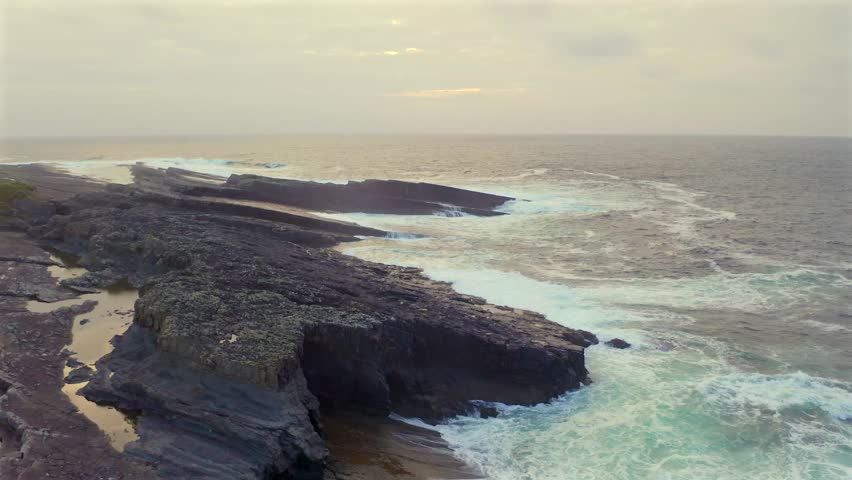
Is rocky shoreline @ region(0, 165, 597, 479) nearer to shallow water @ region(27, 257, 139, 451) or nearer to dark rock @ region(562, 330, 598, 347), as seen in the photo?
dark rock @ region(562, 330, 598, 347)

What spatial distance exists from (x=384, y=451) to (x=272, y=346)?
4.56 m

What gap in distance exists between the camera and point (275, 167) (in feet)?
384

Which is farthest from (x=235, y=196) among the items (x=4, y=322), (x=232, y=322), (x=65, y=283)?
(x=232, y=322)

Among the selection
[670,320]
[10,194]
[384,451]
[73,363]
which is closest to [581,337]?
[670,320]

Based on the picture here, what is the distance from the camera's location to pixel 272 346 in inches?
699

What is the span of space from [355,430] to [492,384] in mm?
6053

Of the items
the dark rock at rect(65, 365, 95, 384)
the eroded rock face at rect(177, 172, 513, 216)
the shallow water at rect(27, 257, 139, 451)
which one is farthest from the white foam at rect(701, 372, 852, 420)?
the eroded rock face at rect(177, 172, 513, 216)

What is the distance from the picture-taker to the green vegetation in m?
40.5

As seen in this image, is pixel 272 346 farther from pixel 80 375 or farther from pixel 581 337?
pixel 581 337

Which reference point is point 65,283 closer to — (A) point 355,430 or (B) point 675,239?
(A) point 355,430

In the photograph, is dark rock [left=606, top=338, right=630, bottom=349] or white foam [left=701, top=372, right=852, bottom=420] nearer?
white foam [left=701, top=372, right=852, bottom=420]

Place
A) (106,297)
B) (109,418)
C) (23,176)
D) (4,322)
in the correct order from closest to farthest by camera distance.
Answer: (109,418), (4,322), (106,297), (23,176)

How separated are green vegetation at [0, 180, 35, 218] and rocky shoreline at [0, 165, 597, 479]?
5.63m

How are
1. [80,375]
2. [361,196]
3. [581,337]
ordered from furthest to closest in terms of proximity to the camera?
1. [361,196]
2. [581,337]
3. [80,375]
